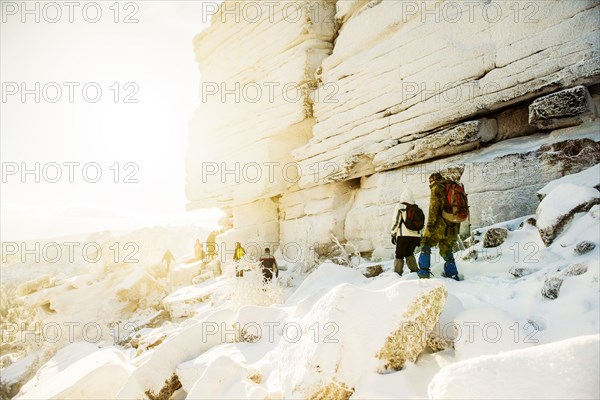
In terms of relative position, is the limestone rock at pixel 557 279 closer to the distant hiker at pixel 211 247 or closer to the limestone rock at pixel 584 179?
the limestone rock at pixel 584 179

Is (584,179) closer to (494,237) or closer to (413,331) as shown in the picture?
(494,237)

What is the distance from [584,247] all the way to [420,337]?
10.4 ft

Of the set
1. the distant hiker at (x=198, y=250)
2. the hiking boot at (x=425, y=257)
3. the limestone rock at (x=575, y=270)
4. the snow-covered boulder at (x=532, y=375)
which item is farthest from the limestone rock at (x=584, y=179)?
the distant hiker at (x=198, y=250)

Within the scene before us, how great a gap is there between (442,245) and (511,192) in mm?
3322

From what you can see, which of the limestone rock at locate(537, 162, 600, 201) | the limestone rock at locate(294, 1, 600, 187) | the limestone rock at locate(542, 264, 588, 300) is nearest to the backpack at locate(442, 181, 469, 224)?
the limestone rock at locate(542, 264, 588, 300)

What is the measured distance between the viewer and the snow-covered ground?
1854mm

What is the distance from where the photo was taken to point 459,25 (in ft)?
29.7

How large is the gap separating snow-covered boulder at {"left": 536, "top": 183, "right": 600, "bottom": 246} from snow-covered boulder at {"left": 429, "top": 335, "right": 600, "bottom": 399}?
182 inches

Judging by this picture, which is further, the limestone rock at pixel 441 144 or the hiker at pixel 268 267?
the hiker at pixel 268 267

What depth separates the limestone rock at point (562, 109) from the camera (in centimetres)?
704

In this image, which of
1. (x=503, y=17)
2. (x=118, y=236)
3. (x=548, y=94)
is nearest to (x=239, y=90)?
(x=503, y=17)

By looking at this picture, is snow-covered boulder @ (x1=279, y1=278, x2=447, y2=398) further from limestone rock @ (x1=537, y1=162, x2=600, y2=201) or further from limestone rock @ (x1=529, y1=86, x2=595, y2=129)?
limestone rock @ (x1=529, y1=86, x2=595, y2=129)

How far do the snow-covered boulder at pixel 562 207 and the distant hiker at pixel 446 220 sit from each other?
4.09 feet

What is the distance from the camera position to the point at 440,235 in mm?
5867
